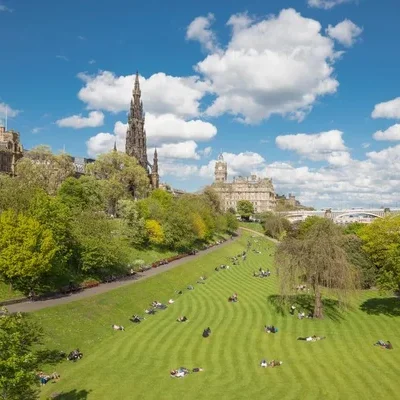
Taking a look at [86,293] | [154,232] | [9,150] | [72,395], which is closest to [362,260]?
[154,232]

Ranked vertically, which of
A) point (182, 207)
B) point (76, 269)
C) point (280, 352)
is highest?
point (182, 207)

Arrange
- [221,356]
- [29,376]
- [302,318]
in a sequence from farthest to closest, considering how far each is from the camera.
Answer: [302,318] < [221,356] < [29,376]

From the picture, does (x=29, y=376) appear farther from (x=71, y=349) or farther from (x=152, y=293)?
(x=152, y=293)

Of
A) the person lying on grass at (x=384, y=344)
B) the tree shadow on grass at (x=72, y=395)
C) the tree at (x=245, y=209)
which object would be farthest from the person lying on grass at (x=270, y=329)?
the tree at (x=245, y=209)

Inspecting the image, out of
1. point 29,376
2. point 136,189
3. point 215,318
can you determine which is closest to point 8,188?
point 215,318

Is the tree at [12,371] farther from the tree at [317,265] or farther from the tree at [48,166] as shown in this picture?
the tree at [48,166]

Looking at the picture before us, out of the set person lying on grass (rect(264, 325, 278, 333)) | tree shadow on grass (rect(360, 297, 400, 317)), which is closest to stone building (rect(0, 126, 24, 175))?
person lying on grass (rect(264, 325, 278, 333))
